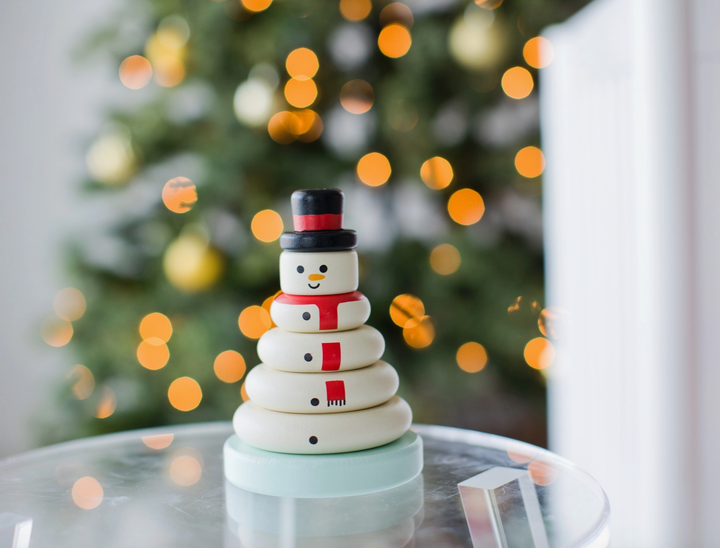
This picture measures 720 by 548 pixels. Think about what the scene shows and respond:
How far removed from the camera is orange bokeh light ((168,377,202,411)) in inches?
57.6

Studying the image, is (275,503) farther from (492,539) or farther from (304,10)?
(304,10)

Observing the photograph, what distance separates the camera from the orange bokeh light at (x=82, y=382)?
148 centimetres

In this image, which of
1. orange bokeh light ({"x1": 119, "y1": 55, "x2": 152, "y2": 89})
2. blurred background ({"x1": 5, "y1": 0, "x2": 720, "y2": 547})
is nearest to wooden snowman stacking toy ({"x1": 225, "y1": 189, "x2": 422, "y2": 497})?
blurred background ({"x1": 5, "y1": 0, "x2": 720, "y2": 547})

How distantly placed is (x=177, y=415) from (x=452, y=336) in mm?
Answer: 705

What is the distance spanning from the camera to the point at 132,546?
1.54 feet

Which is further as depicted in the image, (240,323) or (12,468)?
(240,323)

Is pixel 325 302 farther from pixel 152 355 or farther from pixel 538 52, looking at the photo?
pixel 538 52

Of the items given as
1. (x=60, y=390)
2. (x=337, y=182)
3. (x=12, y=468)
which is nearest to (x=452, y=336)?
(x=337, y=182)

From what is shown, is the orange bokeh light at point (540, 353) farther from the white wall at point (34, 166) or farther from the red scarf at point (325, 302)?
the white wall at point (34, 166)

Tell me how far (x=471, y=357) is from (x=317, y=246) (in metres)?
1.10

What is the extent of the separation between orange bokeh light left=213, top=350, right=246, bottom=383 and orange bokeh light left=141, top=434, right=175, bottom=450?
669 millimetres

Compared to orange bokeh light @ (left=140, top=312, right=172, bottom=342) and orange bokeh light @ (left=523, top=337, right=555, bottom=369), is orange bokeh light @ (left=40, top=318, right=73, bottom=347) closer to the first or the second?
orange bokeh light @ (left=140, top=312, right=172, bottom=342)

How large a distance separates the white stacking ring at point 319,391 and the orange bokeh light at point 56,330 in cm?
109

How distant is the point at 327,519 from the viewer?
505mm
